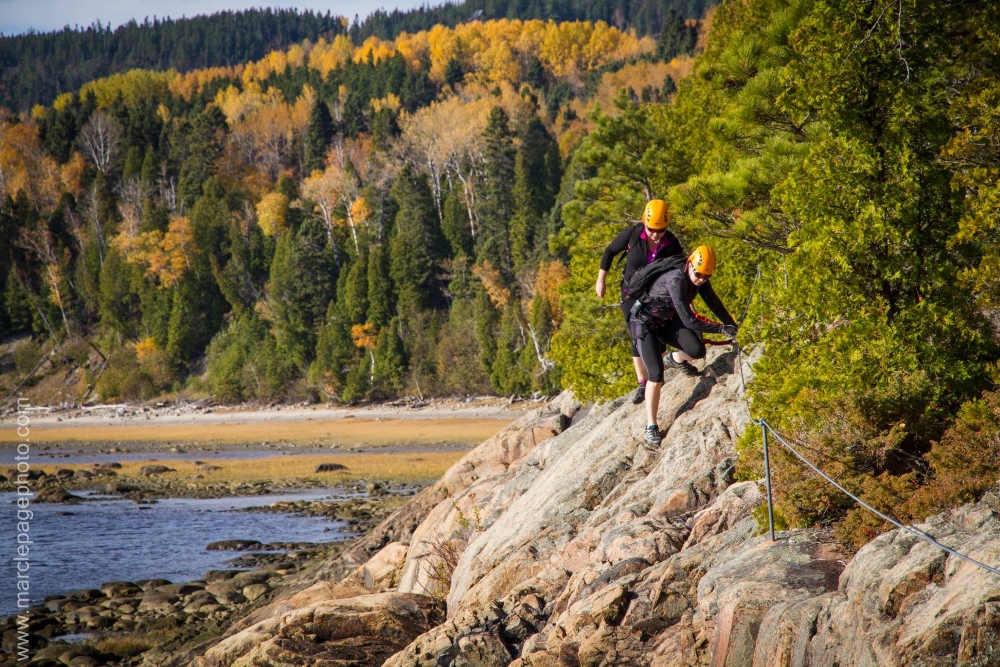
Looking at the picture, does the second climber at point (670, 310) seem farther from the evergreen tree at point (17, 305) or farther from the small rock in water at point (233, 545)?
the evergreen tree at point (17, 305)

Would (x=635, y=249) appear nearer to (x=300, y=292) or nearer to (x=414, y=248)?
(x=414, y=248)

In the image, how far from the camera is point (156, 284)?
354 feet

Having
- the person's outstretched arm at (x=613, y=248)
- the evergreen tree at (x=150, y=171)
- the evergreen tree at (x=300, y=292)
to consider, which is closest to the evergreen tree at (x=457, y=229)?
the evergreen tree at (x=300, y=292)

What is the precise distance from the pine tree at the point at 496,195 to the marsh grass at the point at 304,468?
139 ft

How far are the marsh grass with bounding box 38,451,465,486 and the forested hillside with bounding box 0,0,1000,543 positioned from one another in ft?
50.1

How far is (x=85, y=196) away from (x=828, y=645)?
13008 centimetres

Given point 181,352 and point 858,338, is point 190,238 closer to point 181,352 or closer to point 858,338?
point 181,352

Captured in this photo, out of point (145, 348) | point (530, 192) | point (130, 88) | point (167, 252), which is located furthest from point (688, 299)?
point (130, 88)

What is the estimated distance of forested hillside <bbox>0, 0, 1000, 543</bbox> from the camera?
8.70 m

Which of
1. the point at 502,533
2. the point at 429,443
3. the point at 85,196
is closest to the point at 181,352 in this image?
the point at 85,196

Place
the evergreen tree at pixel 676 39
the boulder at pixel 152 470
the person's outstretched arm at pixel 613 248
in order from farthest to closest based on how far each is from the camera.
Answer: the evergreen tree at pixel 676 39 → the boulder at pixel 152 470 → the person's outstretched arm at pixel 613 248

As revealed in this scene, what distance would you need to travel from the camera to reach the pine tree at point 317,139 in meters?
115

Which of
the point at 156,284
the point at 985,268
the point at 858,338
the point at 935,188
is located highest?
the point at 935,188

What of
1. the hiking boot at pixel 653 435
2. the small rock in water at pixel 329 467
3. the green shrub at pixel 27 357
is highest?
the hiking boot at pixel 653 435
